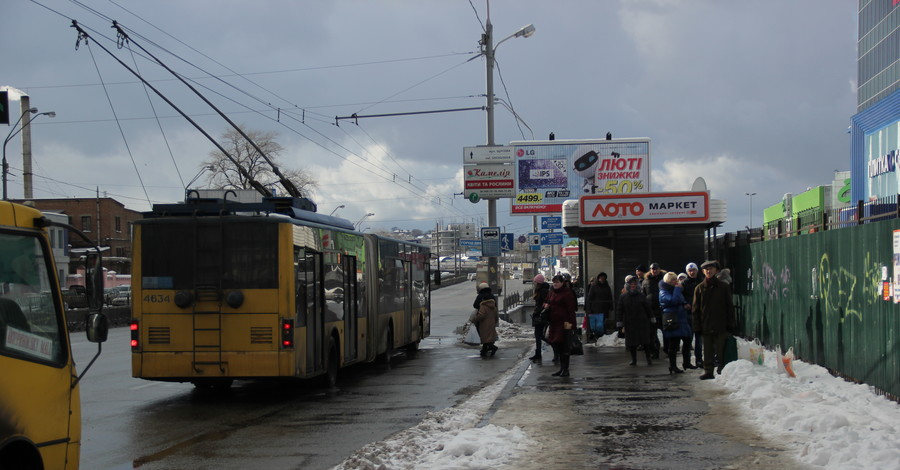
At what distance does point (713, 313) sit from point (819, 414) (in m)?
4.65

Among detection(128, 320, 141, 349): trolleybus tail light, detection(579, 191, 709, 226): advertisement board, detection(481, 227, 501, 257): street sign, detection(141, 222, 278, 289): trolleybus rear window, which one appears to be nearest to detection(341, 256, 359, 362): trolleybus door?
detection(141, 222, 278, 289): trolleybus rear window

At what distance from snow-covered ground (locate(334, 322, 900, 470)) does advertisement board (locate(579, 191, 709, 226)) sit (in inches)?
425

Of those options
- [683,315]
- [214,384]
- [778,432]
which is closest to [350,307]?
[214,384]

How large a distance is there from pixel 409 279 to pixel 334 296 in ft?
23.5

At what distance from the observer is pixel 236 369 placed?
502 inches

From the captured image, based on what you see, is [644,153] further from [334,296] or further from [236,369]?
[236,369]

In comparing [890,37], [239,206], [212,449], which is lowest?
[212,449]

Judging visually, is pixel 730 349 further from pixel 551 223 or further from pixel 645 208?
pixel 551 223

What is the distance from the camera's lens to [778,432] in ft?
29.0

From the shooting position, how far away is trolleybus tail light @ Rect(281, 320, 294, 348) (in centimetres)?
1271

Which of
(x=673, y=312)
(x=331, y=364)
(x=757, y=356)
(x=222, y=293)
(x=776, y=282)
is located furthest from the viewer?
(x=776, y=282)

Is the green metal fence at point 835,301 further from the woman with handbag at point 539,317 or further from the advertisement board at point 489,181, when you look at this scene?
the advertisement board at point 489,181

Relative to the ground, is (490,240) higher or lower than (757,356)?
higher

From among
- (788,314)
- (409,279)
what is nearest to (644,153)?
(409,279)
